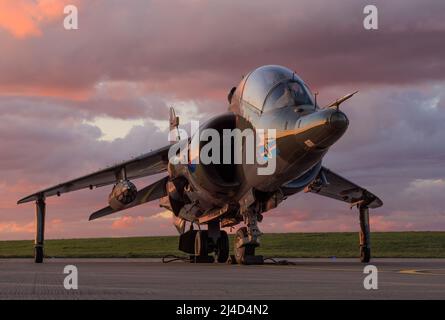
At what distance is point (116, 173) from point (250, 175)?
8536 millimetres

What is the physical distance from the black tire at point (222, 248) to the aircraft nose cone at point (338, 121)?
9.75 meters

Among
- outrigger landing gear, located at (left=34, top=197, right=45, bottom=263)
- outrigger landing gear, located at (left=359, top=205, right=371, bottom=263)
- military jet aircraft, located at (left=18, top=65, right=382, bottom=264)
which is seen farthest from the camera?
outrigger landing gear, located at (left=34, top=197, right=45, bottom=263)

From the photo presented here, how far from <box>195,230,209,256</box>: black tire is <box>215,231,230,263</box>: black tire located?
1.26 ft

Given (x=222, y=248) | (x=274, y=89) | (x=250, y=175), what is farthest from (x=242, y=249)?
(x=222, y=248)

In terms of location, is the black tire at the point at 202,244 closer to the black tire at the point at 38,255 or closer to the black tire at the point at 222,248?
the black tire at the point at 222,248

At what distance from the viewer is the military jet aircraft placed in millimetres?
15211

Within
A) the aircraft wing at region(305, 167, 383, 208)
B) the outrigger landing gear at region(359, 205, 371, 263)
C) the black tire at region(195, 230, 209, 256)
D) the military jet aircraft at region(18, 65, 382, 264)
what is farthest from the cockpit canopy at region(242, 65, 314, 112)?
the outrigger landing gear at region(359, 205, 371, 263)

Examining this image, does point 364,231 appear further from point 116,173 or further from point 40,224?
point 40,224

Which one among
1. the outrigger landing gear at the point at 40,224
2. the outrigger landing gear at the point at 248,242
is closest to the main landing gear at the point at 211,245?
the outrigger landing gear at the point at 248,242

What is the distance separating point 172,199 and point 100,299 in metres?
16.0

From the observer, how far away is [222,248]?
23016mm

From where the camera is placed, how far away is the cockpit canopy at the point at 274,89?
16.0 m

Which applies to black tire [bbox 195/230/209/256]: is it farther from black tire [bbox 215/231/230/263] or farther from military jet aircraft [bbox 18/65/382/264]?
black tire [bbox 215/231/230/263]

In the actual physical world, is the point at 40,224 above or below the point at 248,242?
above
